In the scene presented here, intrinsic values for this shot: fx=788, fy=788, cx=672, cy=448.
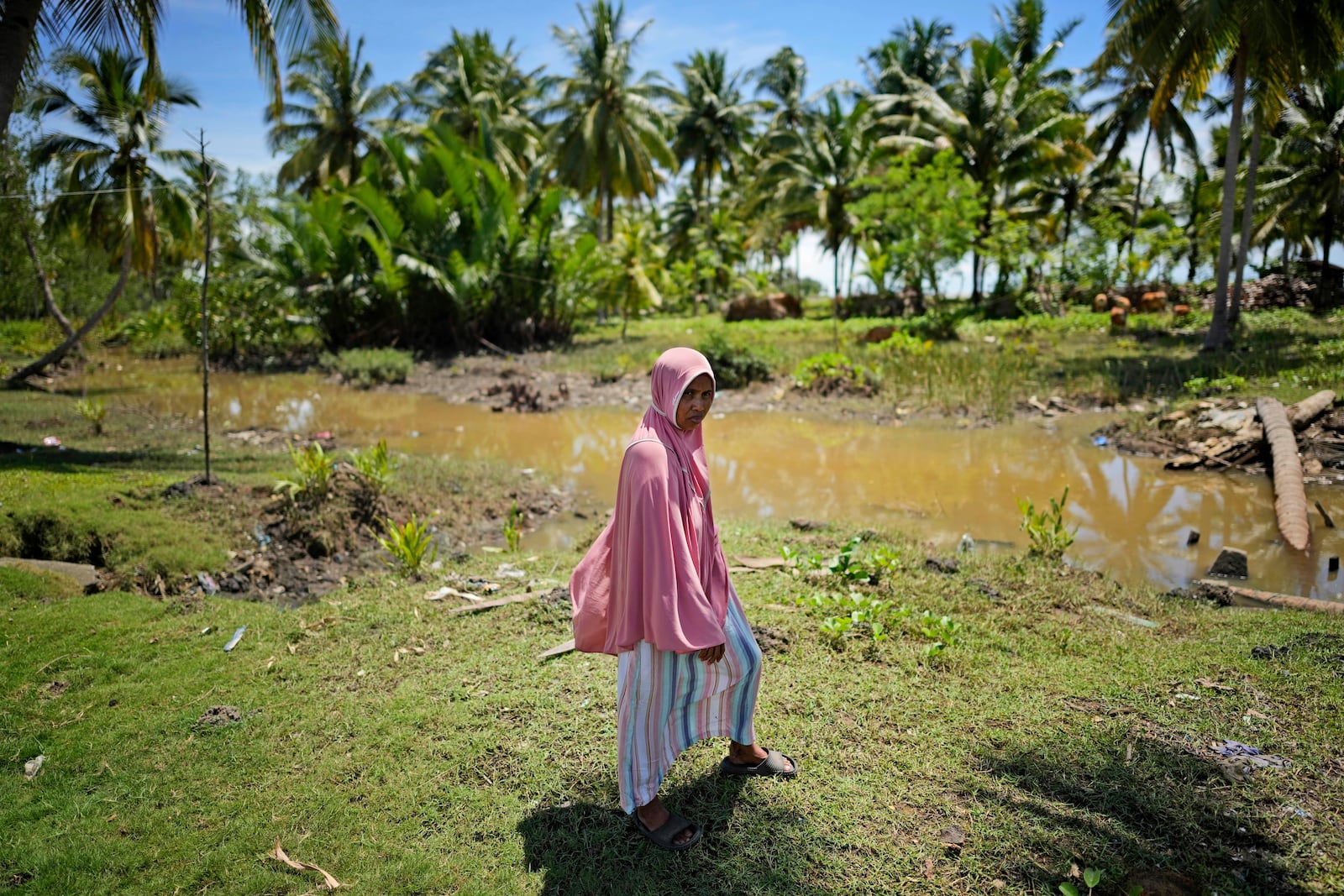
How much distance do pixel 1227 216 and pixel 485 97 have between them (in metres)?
22.3

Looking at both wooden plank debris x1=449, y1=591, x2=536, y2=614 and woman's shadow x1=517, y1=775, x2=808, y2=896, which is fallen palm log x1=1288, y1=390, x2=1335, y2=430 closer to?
wooden plank debris x1=449, y1=591, x2=536, y2=614

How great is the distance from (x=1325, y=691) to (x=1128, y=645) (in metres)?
0.86

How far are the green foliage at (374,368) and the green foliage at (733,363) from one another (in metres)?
7.00

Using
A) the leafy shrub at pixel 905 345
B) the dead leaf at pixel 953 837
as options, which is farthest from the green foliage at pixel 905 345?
the dead leaf at pixel 953 837

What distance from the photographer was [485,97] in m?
27.1

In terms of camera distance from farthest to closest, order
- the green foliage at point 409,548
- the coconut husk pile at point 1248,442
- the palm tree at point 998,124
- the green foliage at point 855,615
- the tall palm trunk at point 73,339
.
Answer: the palm tree at point 998,124
the tall palm trunk at point 73,339
the coconut husk pile at point 1248,442
the green foliage at point 409,548
the green foliage at point 855,615

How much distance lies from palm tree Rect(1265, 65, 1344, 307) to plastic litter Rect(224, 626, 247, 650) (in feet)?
84.1

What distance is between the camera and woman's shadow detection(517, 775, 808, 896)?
2.61 meters

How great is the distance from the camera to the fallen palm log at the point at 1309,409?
884cm

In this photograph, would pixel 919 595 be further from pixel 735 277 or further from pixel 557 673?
pixel 735 277

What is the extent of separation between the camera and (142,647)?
432cm

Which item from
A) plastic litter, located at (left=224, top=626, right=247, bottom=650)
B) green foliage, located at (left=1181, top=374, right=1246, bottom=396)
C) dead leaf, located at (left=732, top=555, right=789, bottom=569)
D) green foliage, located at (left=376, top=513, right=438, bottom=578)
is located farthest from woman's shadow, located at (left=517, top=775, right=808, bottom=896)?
green foliage, located at (left=1181, top=374, right=1246, bottom=396)

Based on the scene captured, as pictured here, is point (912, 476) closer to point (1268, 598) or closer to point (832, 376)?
point (1268, 598)

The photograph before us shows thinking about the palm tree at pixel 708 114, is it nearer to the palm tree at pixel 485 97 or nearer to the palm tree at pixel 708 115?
the palm tree at pixel 708 115
